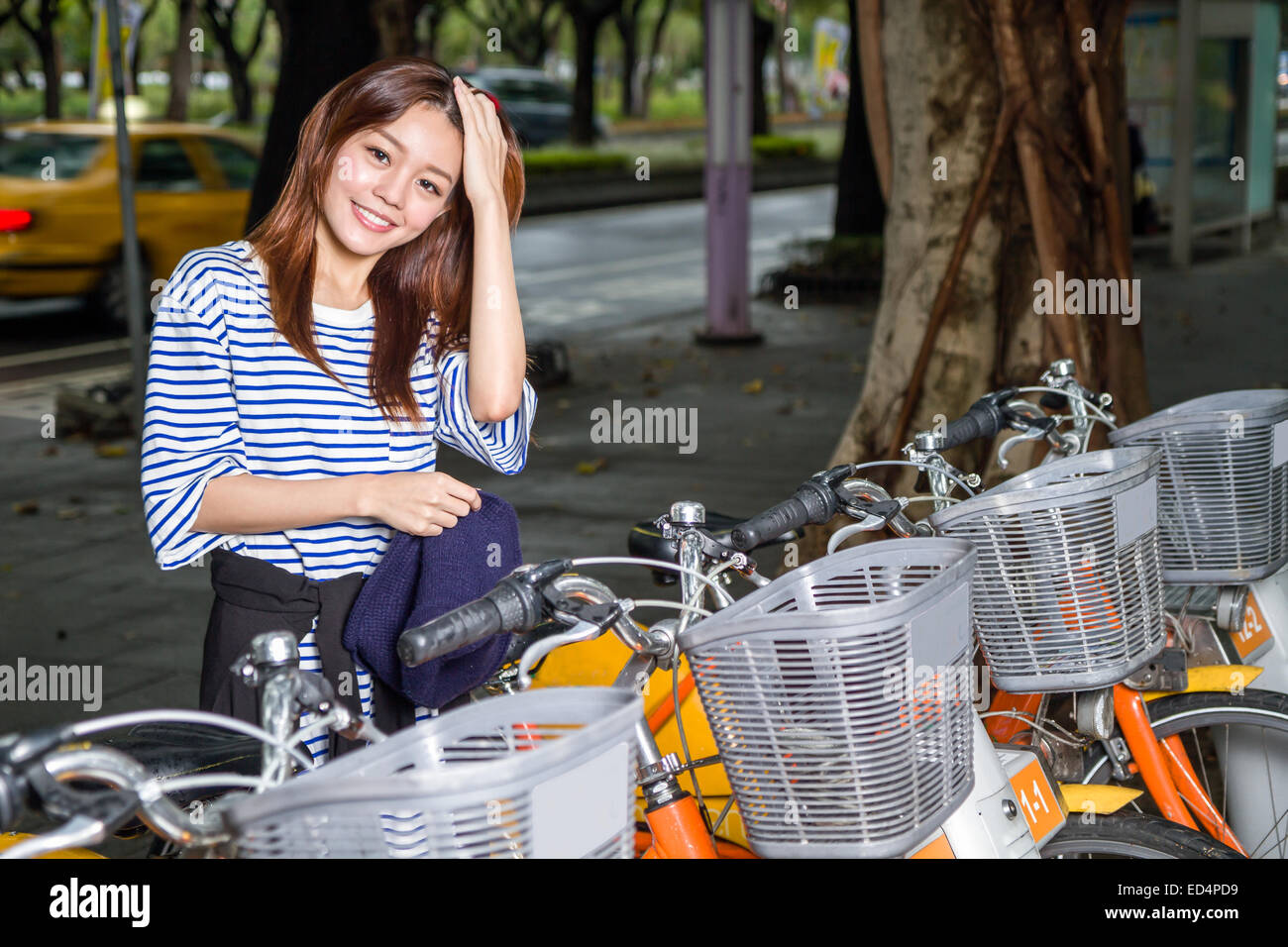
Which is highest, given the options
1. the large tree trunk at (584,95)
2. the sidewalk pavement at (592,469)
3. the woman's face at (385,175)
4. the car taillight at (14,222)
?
the large tree trunk at (584,95)

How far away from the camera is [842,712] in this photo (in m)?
1.96

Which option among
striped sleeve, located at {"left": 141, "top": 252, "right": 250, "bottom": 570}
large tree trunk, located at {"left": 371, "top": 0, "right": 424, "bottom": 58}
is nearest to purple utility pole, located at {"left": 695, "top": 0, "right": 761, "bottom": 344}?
large tree trunk, located at {"left": 371, "top": 0, "right": 424, "bottom": 58}

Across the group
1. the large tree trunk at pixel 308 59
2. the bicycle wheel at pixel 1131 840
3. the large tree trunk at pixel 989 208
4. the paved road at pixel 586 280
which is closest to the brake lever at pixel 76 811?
the bicycle wheel at pixel 1131 840

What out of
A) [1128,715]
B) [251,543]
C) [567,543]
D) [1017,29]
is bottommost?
[567,543]

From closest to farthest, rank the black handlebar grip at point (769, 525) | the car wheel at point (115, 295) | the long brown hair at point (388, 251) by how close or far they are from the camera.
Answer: the long brown hair at point (388, 251), the black handlebar grip at point (769, 525), the car wheel at point (115, 295)

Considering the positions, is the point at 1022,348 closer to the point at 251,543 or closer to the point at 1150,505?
the point at 1150,505

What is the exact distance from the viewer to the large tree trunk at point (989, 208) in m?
4.84

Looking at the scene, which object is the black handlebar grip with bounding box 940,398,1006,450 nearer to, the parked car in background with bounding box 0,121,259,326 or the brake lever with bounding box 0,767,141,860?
the brake lever with bounding box 0,767,141,860

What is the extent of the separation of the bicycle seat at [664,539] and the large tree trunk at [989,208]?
94.1 inches

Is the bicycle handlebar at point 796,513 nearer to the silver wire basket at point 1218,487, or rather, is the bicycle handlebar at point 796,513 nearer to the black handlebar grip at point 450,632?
the black handlebar grip at point 450,632

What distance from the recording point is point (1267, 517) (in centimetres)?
326

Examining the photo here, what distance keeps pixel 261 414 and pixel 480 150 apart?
0.51 meters
